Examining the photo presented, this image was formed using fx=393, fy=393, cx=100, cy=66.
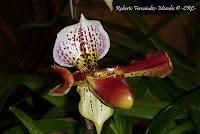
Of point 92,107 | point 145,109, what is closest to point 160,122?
point 145,109

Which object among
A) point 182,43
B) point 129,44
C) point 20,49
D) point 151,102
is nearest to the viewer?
point 151,102

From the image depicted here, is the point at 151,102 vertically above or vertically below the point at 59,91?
below

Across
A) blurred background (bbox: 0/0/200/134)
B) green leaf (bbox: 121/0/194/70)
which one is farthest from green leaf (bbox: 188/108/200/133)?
green leaf (bbox: 121/0/194/70)

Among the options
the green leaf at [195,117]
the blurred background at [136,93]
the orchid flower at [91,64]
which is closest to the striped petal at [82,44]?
the orchid flower at [91,64]

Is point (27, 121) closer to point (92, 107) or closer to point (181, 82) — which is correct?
point (92, 107)

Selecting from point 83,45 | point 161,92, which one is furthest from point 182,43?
point 83,45

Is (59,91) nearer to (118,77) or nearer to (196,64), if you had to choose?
(118,77)

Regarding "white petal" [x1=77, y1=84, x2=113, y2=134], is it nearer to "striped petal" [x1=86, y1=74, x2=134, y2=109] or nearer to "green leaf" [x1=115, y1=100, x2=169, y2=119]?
"striped petal" [x1=86, y1=74, x2=134, y2=109]
